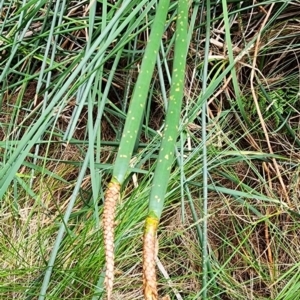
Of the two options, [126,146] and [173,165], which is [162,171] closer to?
[126,146]

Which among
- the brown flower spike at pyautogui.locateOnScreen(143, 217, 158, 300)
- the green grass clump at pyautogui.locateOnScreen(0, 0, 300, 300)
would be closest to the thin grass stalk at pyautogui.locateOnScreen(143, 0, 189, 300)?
the brown flower spike at pyautogui.locateOnScreen(143, 217, 158, 300)

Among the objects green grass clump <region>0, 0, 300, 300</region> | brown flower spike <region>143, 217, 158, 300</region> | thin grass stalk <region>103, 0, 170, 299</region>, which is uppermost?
thin grass stalk <region>103, 0, 170, 299</region>

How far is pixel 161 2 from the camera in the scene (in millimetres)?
605

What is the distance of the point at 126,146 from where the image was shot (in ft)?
1.48

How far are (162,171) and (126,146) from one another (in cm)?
4

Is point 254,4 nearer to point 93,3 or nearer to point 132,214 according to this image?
point 93,3

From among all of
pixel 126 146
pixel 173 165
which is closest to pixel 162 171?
pixel 126 146

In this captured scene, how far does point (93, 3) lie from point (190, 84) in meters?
0.27

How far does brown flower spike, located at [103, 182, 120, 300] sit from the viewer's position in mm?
375

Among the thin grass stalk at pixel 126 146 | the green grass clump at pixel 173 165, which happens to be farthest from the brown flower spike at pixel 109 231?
the green grass clump at pixel 173 165

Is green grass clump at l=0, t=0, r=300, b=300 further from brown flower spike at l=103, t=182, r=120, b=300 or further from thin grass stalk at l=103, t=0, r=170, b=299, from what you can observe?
brown flower spike at l=103, t=182, r=120, b=300

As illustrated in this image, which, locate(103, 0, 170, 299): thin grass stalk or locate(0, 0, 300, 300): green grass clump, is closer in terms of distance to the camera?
locate(103, 0, 170, 299): thin grass stalk

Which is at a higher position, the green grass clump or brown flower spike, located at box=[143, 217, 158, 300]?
brown flower spike, located at box=[143, 217, 158, 300]

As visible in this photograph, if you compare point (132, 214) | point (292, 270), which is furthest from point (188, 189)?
point (292, 270)
